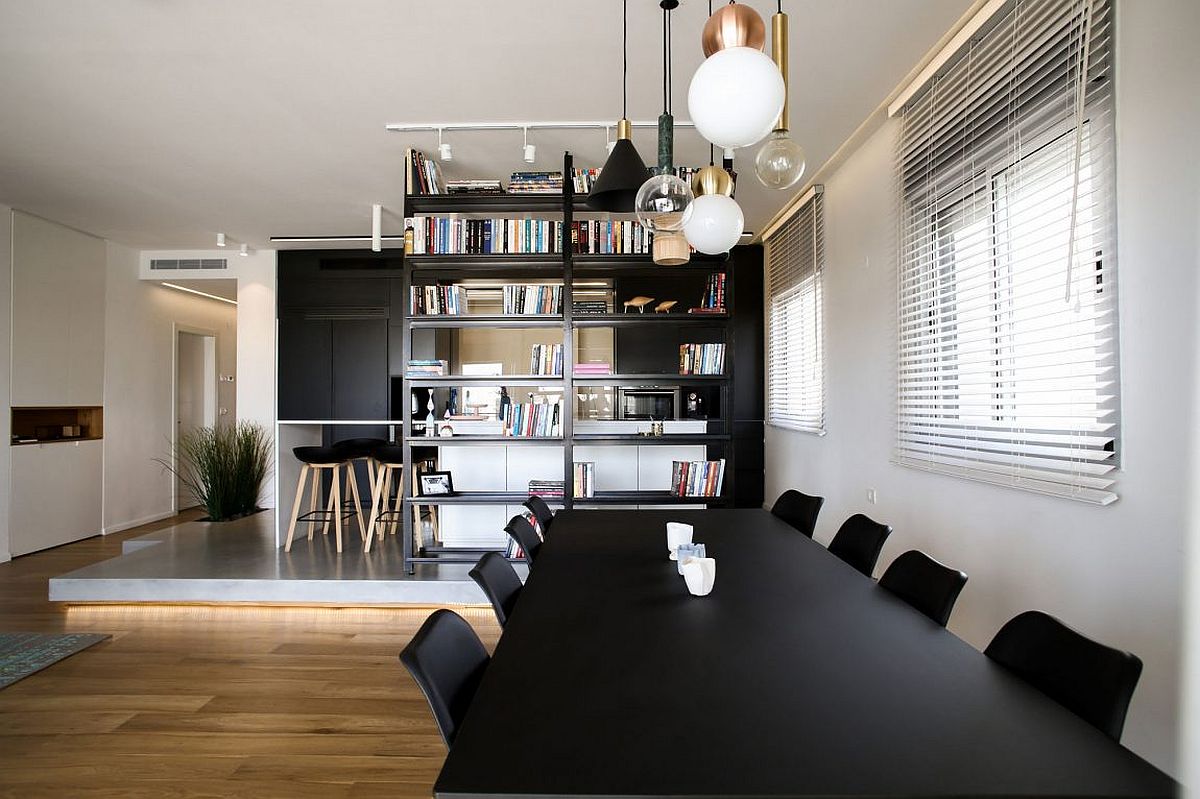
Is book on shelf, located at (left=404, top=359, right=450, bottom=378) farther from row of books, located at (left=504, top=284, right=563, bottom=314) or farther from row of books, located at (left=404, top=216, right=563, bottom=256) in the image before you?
row of books, located at (left=404, top=216, right=563, bottom=256)

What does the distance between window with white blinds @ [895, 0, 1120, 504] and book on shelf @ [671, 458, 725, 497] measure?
121 cm

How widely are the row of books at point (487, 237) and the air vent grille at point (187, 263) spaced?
4.16m

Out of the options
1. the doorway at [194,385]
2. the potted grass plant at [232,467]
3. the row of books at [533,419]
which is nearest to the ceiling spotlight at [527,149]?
the row of books at [533,419]

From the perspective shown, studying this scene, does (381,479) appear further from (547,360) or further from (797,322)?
(797,322)

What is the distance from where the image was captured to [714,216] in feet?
7.10

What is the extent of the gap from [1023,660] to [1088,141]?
1.86 metres

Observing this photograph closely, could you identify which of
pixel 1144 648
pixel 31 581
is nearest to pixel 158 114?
pixel 31 581

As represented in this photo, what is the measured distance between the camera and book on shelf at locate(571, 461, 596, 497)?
4.38 m

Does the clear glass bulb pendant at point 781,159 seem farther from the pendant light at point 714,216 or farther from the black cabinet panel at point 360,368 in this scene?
the black cabinet panel at point 360,368

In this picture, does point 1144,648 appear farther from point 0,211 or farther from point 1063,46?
point 0,211

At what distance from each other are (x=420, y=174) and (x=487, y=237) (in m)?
0.63

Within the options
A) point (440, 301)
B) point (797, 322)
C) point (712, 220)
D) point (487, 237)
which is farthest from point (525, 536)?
point (797, 322)

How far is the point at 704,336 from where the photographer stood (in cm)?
717

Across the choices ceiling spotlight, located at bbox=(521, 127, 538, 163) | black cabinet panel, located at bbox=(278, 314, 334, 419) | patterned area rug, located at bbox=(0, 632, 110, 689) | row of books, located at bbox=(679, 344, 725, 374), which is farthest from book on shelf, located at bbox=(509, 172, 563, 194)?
black cabinet panel, located at bbox=(278, 314, 334, 419)
